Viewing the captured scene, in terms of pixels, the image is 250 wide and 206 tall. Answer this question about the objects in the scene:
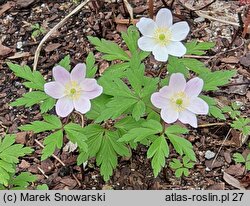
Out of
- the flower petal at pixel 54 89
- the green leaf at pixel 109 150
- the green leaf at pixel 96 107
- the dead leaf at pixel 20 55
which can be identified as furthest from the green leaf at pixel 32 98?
the dead leaf at pixel 20 55

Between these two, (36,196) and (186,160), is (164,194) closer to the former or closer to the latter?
(186,160)

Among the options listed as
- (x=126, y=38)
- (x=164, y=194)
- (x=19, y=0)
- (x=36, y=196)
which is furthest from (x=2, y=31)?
(x=164, y=194)

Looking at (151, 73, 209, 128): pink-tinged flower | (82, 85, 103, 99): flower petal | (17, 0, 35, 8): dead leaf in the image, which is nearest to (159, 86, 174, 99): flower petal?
(151, 73, 209, 128): pink-tinged flower

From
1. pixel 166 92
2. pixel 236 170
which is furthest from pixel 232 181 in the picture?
pixel 166 92

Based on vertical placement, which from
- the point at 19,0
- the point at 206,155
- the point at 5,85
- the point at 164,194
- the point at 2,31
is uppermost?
the point at 19,0

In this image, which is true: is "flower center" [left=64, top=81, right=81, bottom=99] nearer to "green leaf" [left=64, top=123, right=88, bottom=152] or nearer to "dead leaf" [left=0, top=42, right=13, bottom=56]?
"green leaf" [left=64, top=123, right=88, bottom=152]

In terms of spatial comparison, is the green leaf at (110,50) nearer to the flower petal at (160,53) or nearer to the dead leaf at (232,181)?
the flower petal at (160,53)
